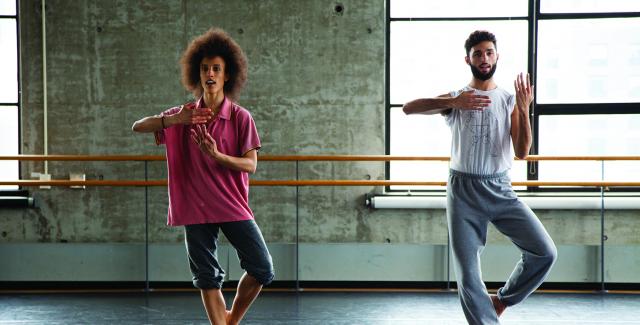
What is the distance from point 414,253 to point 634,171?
2.00 m

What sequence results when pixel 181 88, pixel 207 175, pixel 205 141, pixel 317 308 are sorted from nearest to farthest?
pixel 205 141
pixel 207 175
pixel 317 308
pixel 181 88

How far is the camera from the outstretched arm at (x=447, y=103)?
2566mm

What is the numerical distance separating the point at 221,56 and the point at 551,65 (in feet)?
11.1

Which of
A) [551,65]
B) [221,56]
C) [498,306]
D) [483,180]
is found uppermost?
[551,65]

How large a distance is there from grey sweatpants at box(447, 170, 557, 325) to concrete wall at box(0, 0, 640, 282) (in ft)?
7.51

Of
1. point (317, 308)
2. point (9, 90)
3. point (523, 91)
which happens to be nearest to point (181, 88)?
point (9, 90)

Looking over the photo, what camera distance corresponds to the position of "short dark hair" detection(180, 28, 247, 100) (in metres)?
2.75

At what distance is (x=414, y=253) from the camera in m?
4.81

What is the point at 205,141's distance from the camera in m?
2.47

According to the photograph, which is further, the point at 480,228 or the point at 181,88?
the point at 181,88

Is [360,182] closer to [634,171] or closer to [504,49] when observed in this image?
[504,49]

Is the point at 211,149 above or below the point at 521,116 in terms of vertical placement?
below

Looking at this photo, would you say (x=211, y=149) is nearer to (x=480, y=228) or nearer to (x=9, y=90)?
(x=480, y=228)

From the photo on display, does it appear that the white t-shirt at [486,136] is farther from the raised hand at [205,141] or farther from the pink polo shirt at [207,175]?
the raised hand at [205,141]
